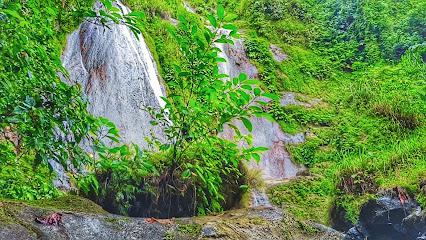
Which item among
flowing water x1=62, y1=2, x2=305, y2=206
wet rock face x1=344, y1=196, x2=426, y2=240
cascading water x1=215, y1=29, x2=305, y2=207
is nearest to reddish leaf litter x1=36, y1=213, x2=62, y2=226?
wet rock face x1=344, y1=196, x2=426, y2=240

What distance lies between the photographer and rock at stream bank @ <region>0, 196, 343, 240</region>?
2.44 meters

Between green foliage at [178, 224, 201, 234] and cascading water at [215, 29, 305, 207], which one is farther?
cascading water at [215, 29, 305, 207]

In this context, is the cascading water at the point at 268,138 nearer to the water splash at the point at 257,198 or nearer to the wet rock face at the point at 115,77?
the wet rock face at the point at 115,77

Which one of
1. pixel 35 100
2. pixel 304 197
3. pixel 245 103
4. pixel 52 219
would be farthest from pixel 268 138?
pixel 35 100

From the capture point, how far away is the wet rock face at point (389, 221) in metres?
4.52

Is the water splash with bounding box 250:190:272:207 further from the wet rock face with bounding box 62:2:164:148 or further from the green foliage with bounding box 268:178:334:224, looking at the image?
the wet rock face with bounding box 62:2:164:148

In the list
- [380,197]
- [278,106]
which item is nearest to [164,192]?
[380,197]

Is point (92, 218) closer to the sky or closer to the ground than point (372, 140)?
closer to the ground

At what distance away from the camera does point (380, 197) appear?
4789 mm

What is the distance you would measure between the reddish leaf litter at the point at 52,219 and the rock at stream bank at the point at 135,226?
0.10ft

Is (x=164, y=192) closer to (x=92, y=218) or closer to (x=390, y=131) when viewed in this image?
(x=92, y=218)

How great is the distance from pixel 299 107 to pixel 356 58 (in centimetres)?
413

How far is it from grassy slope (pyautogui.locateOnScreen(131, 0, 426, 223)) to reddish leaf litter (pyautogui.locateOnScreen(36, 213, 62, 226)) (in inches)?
149

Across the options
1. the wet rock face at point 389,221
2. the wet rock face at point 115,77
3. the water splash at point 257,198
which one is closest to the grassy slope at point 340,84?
the wet rock face at point 389,221
